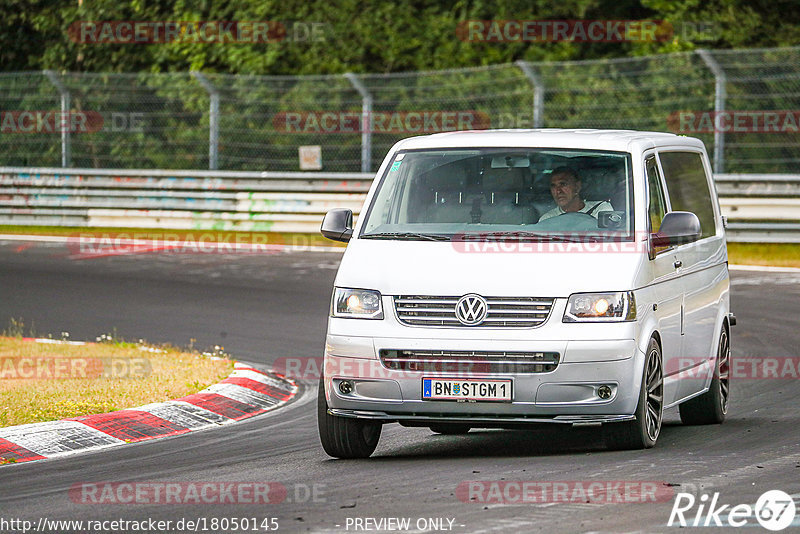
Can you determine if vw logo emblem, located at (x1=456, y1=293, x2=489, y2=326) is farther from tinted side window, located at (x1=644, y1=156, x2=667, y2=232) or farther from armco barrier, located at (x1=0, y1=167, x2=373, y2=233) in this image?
armco barrier, located at (x1=0, y1=167, x2=373, y2=233)

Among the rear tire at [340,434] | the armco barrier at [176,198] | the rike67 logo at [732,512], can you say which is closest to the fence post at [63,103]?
the armco barrier at [176,198]

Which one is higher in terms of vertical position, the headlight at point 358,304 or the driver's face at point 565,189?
the driver's face at point 565,189

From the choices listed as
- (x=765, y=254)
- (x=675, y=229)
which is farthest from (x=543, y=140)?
(x=765, y=254)

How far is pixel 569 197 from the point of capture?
897cm

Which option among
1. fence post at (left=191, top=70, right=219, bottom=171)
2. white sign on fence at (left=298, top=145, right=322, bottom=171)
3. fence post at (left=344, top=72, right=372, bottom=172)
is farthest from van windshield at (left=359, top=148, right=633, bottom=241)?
fence post at (left=191, top=70, right=219, bottom=171)

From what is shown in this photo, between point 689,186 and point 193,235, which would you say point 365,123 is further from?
point 689,186

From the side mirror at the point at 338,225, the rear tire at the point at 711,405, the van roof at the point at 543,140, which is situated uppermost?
the van roof at the point at 543,140

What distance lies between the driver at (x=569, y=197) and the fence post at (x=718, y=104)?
42.4ft

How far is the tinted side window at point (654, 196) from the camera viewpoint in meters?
8.99

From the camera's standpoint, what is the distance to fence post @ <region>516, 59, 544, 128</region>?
22969 mm

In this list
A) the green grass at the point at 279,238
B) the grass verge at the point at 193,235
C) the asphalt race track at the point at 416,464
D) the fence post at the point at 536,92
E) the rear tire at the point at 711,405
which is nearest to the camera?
the asphalt race track at the point at 416,464

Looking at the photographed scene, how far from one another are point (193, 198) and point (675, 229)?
58.3ft

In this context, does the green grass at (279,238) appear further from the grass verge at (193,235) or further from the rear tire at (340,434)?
the rear tire at (340,434)

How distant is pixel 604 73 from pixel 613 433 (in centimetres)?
1577
